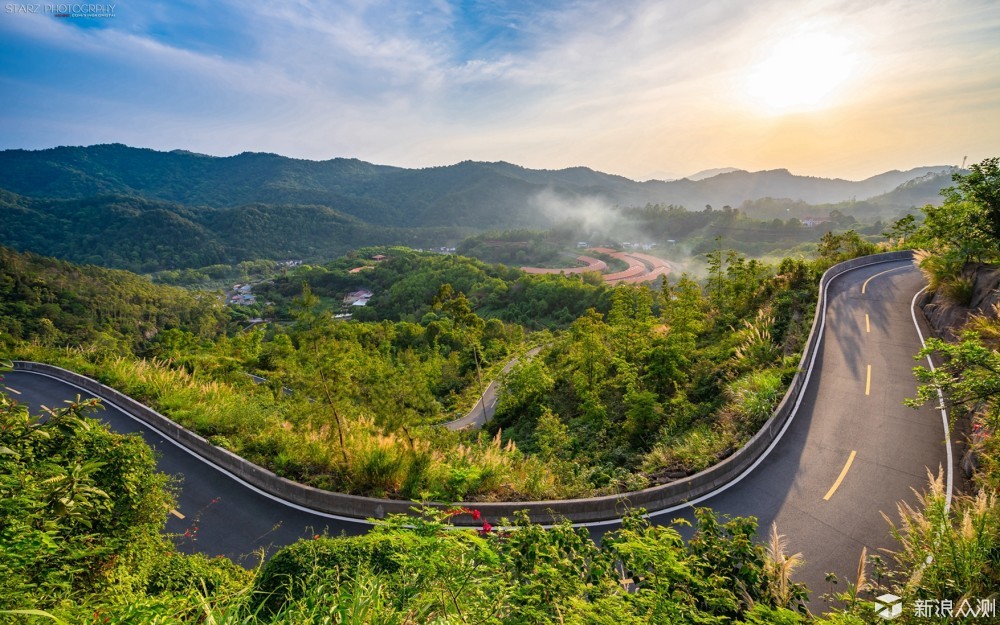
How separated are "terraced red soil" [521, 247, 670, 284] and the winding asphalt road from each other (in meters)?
63.2

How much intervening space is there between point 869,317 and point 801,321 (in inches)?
81.8

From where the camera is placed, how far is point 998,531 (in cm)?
434

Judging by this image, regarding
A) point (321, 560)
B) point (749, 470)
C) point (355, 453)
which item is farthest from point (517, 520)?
point (749, 470)

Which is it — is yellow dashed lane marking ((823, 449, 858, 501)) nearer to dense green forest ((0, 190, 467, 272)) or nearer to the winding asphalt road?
the winding asphalt road

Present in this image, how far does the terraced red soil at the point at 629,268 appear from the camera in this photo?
8156 cm

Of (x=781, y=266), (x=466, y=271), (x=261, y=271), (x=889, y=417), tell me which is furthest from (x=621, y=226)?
(x=889, y=417)

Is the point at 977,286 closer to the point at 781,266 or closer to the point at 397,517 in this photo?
the point at 781,266

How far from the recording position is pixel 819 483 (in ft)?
24.0

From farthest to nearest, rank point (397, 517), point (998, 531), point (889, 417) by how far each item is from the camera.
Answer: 1. point (889, 417)
2. point (998, 531)
3. point (397, 517)

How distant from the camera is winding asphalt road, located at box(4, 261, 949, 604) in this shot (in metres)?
6.34

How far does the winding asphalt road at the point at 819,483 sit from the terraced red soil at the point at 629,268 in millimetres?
63155

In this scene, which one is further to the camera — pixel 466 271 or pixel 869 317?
pixel 466 271

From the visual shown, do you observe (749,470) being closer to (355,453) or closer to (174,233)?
(355,453)

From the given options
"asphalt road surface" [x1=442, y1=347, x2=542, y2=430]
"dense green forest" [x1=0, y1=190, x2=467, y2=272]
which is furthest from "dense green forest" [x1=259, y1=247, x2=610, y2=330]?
"dense green forest" [x1=0, y1=190, x2=467, y2=272]
